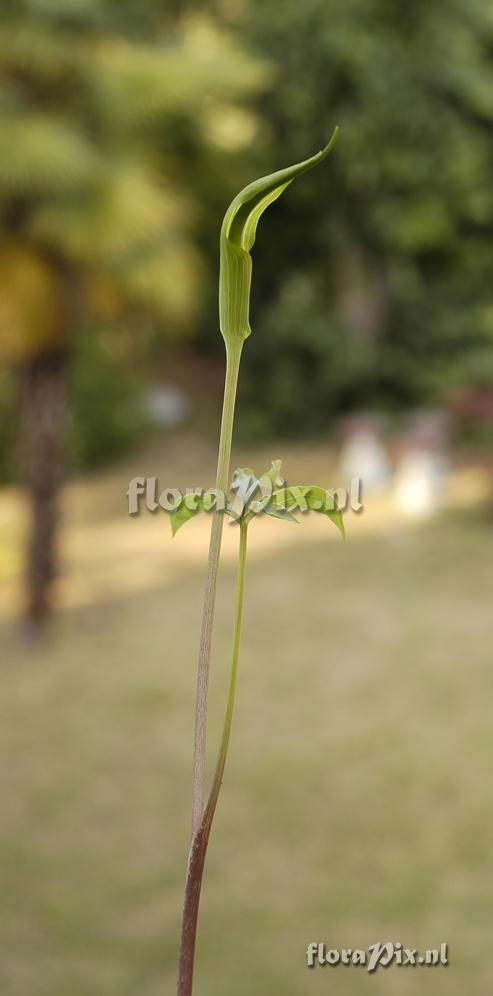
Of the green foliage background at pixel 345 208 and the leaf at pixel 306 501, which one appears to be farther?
the green foliage background at pixel 345 208

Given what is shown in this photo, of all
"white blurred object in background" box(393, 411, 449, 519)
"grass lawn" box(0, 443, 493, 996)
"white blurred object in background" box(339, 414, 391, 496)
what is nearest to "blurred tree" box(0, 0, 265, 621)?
"grass lawn" box(0, 443, 493, 996)

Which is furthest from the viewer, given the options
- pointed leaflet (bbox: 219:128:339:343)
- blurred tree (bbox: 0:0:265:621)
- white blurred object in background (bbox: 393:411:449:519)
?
white blurred object in background (bbox: 393:411:449:519)

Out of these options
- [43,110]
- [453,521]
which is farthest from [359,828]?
[453,521]

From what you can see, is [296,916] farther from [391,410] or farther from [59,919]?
[391,410]

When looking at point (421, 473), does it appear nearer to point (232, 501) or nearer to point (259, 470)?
point (259, 470)

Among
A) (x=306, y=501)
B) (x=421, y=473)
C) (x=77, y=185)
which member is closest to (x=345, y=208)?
(x=421, y=473)

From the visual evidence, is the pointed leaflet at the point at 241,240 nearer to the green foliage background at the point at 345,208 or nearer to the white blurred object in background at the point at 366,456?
the green foliage background at the point at 345,208

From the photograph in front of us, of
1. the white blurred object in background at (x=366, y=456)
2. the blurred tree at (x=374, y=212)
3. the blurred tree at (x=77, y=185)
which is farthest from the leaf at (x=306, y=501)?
the blurred tree at (x=374, y=212)

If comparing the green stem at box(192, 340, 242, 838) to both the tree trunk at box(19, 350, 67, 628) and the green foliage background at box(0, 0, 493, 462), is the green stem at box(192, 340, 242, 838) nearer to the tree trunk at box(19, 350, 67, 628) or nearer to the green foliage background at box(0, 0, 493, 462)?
the tree trunk at box(19, 350, 67, 628)
